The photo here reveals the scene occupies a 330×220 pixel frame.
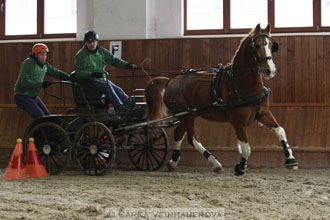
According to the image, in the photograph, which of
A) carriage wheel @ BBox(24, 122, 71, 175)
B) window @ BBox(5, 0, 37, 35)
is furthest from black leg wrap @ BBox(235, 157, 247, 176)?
window @ BBox(5, 0, 37, 35)

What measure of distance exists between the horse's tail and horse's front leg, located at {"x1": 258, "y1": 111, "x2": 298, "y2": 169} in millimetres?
1439

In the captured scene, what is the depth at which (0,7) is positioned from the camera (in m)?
7.91

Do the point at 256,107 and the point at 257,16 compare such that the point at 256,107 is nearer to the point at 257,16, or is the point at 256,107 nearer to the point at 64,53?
the point at 257,16

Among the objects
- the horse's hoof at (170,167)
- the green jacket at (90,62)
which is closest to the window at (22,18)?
the green jacket at (90,62)

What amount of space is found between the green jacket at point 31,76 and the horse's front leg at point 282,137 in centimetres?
280

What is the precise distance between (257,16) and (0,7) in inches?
180

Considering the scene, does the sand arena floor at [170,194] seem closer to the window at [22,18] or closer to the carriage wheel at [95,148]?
the carriage wheel at [95,148]

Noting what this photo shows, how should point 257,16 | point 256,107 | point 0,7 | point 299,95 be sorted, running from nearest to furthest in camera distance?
point 256,107 < point 299,95 < point 257,16 < point 0,7

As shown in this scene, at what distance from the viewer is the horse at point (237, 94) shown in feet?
16.1

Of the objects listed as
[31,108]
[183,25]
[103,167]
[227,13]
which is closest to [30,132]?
[31,108]

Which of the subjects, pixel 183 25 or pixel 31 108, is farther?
pixel 183 25

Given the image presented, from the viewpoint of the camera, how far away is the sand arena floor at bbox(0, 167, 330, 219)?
3.55m

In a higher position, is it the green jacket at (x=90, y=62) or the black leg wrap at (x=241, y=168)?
the green jacket at (x=90, y=62)

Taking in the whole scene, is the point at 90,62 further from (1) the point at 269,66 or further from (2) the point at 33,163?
(1) the point at 269,66
